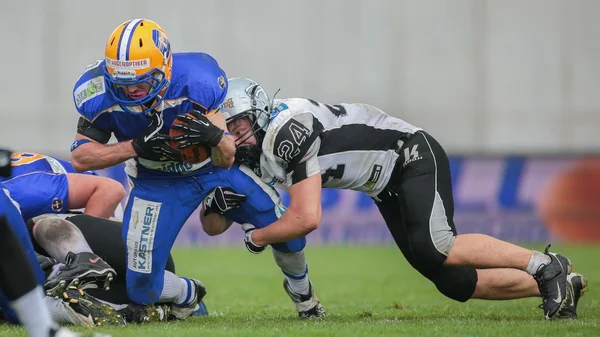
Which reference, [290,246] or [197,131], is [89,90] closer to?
[197,131]

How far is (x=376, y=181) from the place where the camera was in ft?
21.3

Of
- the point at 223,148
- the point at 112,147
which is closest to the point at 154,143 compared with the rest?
the point at 112,147

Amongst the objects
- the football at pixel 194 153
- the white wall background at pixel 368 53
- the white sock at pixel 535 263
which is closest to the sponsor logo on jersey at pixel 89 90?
the football at pixel 194 153

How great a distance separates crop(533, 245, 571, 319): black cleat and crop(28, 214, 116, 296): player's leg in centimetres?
261

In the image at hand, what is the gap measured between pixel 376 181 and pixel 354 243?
29.8 feet

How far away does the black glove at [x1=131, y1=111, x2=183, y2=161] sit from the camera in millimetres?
5938

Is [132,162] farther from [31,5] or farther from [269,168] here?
[31,5]

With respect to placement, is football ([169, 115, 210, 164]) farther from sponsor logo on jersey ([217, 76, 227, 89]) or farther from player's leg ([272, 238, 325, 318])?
player's leg ([272, 238, 325, 318])

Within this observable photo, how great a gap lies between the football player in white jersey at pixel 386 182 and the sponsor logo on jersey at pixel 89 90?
30.6 inches

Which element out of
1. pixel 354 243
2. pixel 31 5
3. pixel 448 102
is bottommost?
pixel 354 243

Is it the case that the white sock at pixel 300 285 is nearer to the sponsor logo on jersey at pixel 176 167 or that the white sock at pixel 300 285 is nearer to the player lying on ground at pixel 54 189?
the sponsor logo on jersey at pixel 176 167

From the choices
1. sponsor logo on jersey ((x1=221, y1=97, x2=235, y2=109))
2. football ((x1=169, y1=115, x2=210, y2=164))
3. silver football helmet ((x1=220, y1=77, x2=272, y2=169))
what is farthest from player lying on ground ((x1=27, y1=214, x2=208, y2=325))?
sponsor logo on jersey ((x1=221, y1=97, x2=235, y2=109))

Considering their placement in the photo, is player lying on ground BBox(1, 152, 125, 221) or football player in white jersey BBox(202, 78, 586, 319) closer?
football player in white jersey BBox(202, 78, 586, 319)

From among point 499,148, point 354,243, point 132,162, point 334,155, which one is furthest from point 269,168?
point 499,148
